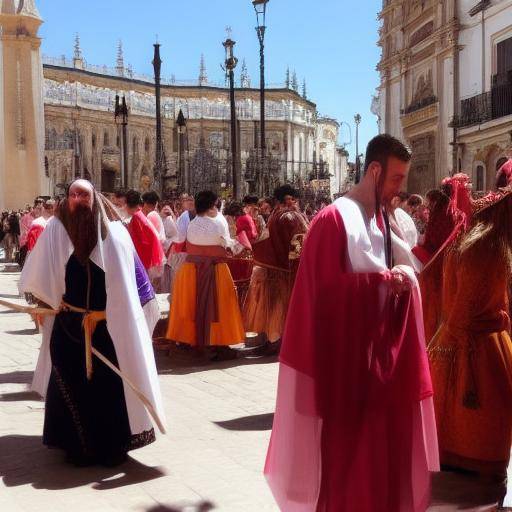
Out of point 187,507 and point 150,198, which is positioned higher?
point 150,198

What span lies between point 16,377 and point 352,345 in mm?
5766

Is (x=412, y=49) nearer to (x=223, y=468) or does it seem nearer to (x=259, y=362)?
(x=259, y=362)

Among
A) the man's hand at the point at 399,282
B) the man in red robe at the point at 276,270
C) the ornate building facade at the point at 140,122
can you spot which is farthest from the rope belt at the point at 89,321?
the ornate building facade at the point at 140,122

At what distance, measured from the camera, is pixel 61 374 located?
5629 millimetres

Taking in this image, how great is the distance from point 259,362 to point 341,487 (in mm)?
5847

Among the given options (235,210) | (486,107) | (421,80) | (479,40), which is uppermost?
(479,40)

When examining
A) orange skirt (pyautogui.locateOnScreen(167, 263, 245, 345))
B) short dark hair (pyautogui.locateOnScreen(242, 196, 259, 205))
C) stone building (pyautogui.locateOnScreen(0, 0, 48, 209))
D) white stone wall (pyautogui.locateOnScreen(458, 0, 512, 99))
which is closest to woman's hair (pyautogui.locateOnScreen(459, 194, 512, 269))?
orange skirt (pyautogui.locateOnScreen(167, 263, 245, 345))

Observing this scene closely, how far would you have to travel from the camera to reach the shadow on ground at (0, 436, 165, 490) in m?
5.30

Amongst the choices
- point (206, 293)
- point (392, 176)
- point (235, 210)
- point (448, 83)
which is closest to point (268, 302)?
point (206, 293)

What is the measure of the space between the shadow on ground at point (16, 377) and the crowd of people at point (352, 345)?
2.58 m

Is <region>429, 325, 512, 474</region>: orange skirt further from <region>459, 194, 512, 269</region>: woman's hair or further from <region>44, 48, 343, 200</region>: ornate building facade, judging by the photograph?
<region>44, 48, 343, 200</region>: ornate building facade

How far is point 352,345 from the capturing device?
12.5ft

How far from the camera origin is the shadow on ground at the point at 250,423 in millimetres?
6574

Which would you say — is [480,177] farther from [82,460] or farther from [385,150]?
[385,150]
